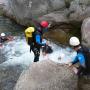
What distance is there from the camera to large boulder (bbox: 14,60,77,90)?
7809mm

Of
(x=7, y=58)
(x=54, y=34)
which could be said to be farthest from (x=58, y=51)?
(x=7, y=58)

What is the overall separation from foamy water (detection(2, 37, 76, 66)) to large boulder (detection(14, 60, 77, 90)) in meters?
3.24

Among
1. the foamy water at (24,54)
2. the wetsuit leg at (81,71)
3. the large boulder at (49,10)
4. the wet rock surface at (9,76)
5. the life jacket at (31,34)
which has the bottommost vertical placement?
the foamy water at (24,54)

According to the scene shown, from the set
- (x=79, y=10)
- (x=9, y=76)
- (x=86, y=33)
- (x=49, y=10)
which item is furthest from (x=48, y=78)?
(x=49, y=10)

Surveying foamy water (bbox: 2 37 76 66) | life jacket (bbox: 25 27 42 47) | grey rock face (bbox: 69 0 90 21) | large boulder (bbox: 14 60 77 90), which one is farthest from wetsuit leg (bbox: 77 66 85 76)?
grey rock face (bbox: 69 0 90 21)

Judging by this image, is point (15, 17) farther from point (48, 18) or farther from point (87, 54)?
point (87, 54)

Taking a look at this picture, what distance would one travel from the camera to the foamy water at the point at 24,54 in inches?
469

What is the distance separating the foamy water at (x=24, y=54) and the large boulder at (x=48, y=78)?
324cm

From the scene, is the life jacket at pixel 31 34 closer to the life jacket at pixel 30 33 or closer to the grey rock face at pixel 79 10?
the life jacket at pixel 30 33

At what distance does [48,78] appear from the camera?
312 inches

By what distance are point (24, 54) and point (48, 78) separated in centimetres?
505

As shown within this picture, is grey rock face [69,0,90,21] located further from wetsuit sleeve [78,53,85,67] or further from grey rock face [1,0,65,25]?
wetsuit sleeve [78,53,85,67]

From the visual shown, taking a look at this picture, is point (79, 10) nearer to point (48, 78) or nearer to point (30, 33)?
point (30, 33)

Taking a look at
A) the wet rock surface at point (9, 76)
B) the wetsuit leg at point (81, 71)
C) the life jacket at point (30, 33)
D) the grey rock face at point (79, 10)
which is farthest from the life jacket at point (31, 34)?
the grey rock face at point (79, 10)
